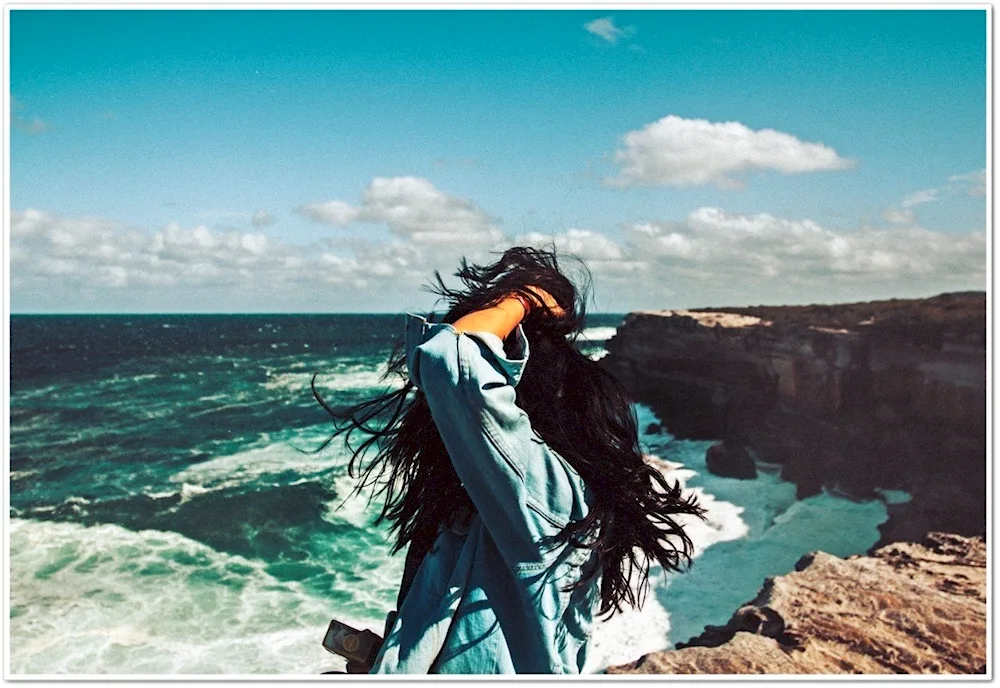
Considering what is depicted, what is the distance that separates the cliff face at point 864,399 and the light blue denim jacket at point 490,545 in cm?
1482

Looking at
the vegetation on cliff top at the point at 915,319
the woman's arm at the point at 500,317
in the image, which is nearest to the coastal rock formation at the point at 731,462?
the vegetation on cliff top at the point at 915,319

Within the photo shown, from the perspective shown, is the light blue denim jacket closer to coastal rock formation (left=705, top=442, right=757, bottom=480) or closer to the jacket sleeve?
the jacket sleeve

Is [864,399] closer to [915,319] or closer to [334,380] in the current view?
[915,319]

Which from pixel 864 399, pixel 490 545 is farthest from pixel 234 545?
pixel 864 399

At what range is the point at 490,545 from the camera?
1.52 meters

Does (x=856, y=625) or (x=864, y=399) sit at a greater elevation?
(x=864, y=399)

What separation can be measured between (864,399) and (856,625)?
47.0ft

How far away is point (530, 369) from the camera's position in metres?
1.66

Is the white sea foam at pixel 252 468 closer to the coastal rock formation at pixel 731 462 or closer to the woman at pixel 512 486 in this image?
the coastal rock formation at pixel 731 462

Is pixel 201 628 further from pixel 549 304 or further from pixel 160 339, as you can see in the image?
pixel 160 339

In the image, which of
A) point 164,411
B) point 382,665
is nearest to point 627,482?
point 382,665

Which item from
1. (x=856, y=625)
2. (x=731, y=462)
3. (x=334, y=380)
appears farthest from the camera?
(x=334, y=380)

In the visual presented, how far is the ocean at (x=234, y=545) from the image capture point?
10906 millimetres

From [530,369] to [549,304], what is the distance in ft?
0.49
